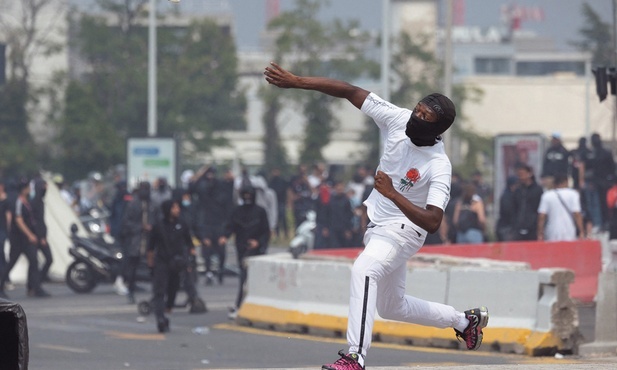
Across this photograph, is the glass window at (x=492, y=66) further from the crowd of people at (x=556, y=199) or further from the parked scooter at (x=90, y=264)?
the parked scooter at (x=90, y=264)

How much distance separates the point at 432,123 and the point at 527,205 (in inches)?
460

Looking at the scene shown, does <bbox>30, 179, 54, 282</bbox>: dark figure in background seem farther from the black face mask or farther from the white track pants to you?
the black face mask

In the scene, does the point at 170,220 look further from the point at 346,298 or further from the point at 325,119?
the point at 325,119

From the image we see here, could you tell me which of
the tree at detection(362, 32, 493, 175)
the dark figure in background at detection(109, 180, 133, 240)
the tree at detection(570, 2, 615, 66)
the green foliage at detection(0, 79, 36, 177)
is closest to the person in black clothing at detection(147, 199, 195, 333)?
the dark figure in background at detection(109, 180, 133, 240)

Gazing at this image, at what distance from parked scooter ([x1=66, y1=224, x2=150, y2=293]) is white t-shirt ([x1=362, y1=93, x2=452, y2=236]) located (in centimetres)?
1356

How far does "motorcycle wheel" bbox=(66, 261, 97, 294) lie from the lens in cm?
2178

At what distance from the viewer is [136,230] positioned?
20812mm

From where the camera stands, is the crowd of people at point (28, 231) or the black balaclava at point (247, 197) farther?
the crowd of people at point (28, 231)

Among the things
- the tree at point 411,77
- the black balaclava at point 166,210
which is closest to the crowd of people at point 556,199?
the black balaclava at point 166,210

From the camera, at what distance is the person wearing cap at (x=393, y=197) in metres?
7.98

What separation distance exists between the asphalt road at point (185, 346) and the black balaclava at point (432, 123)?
2.16 meters

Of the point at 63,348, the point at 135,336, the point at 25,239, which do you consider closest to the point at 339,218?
the point at 25,239

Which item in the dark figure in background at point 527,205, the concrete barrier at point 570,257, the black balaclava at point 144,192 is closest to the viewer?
the concrete barrier at point 570,257

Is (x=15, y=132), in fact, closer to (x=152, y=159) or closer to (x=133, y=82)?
(x=133, y=82)
